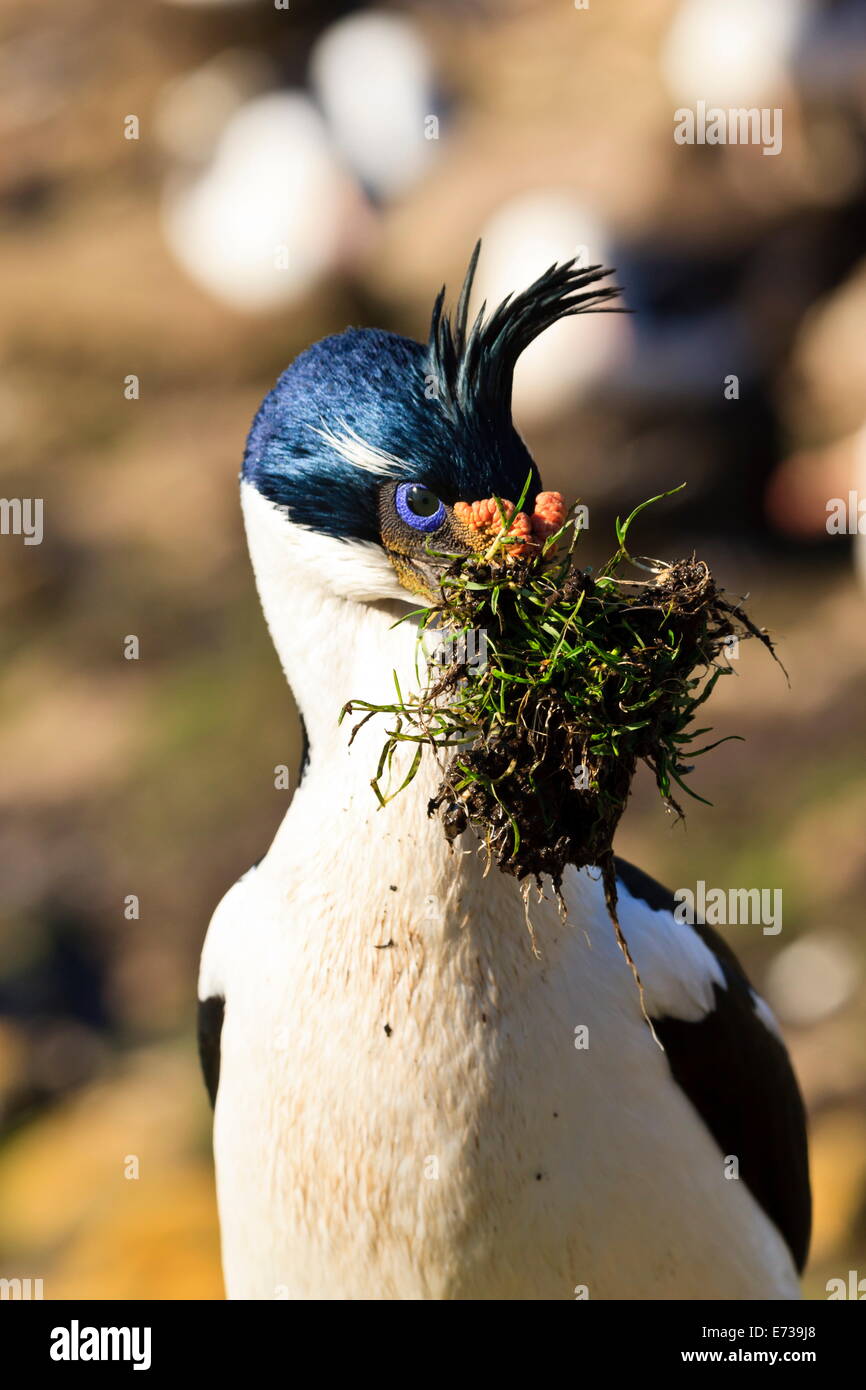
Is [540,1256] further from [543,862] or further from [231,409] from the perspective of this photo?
[231,409]

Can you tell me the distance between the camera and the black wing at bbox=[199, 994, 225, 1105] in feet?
13.1

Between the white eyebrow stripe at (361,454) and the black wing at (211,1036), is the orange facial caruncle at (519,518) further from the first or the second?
the black wing at (211,1036)

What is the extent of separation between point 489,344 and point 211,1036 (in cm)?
196

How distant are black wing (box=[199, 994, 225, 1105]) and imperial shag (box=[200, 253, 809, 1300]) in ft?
0.48

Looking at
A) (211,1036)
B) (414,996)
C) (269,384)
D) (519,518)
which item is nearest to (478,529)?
(519,518)

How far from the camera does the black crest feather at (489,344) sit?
10.6ft

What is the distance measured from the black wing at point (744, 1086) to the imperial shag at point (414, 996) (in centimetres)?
2

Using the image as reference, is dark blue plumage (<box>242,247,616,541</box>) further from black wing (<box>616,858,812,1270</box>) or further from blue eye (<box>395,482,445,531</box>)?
black wing (<box>616,858,812,1270</box>)

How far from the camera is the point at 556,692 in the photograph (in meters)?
2.93

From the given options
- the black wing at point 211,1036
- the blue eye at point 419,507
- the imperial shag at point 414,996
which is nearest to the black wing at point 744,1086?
the imperial shag at point 414,996

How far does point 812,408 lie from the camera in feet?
37.7

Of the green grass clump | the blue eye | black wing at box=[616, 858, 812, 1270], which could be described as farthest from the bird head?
black wing at box=[616, 858, 812, 1270]

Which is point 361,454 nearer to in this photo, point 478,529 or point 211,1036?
point 478,529

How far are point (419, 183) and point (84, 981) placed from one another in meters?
6.78
